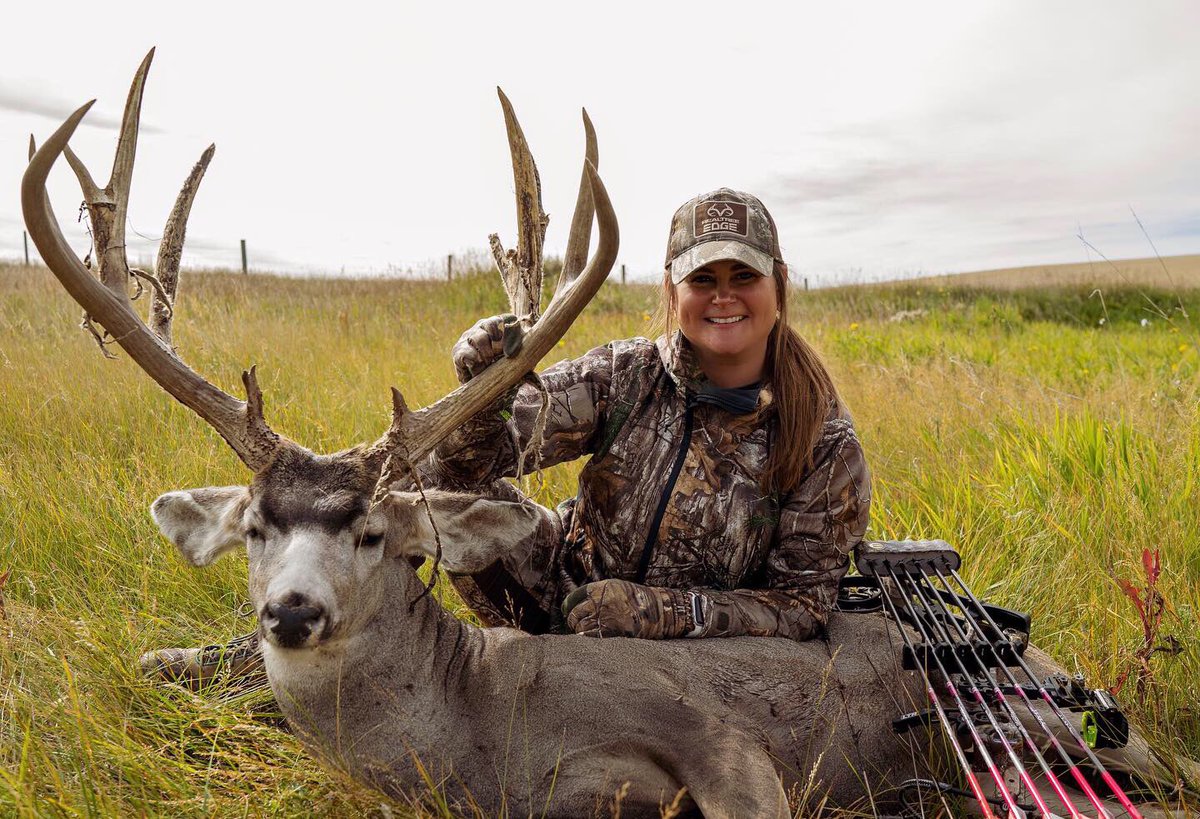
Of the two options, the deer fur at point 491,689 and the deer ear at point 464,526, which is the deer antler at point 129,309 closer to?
the deer fur at point 491,689

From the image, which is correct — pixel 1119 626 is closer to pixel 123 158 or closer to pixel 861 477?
pixel 861 477

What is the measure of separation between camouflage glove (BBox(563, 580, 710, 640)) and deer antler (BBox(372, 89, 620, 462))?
0.76 meters

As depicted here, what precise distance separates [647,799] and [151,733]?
60.9 inches

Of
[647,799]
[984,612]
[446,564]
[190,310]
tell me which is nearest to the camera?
[647,799]

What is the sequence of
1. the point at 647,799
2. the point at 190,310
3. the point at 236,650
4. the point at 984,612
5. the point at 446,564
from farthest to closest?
the point at 190,310 → the point at 236,650 → the point at 984,612 → the point at 446,564 → the point at 647,799

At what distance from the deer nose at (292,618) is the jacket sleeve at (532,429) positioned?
2.72 ft

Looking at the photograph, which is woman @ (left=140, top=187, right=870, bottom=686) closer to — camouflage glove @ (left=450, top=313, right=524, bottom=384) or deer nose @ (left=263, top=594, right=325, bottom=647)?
camouflage glove @ (left=450, top=313, right=524, bottom=384)

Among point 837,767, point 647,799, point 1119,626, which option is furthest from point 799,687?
point 1119,626

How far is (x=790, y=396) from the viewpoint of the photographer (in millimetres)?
3385

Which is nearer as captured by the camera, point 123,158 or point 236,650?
point 123,158

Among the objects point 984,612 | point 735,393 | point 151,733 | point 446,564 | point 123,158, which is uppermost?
point 123,158

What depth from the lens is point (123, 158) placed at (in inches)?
110

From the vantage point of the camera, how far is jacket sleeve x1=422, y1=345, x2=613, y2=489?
→ 119 inches

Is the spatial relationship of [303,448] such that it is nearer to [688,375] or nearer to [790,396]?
[688,375]
